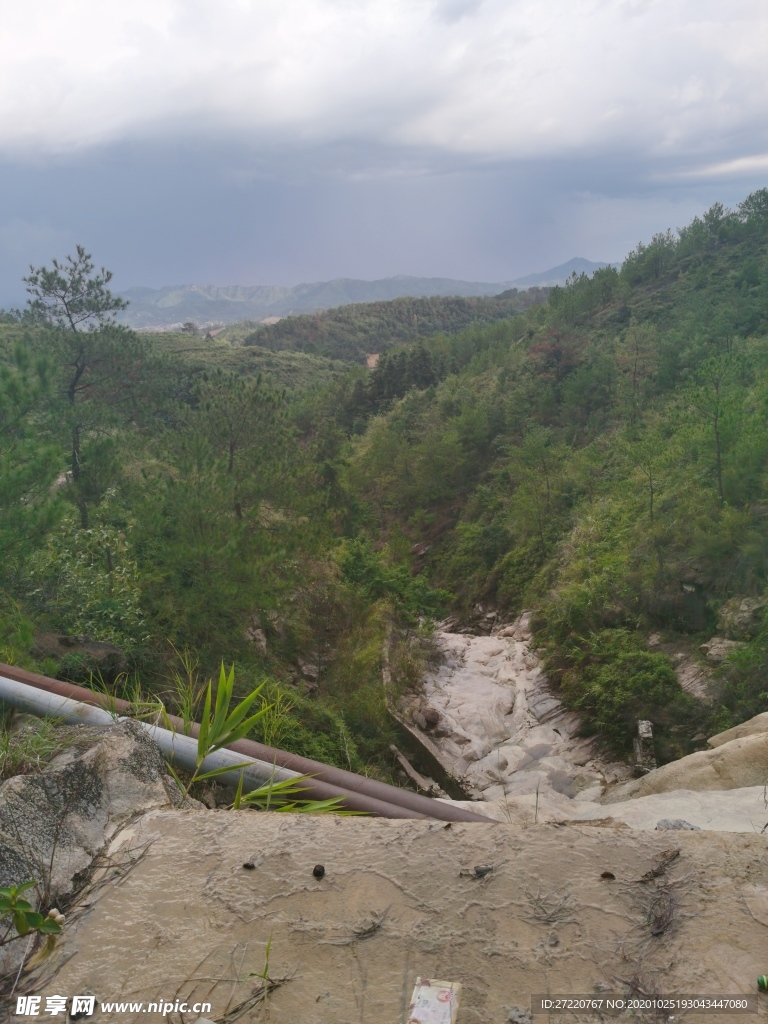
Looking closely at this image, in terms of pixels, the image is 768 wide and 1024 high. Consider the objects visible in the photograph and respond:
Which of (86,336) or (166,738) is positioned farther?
(86,336)

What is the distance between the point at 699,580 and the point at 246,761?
1139 centimetres

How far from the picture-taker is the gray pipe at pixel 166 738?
104 inches

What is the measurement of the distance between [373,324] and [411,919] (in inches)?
3734

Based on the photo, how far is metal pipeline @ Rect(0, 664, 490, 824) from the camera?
241cm

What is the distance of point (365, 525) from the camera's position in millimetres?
23797

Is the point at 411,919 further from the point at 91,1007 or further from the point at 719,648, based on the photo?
the point at 719,648

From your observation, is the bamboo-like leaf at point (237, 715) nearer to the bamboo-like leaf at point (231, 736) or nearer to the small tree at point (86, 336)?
the bamboo-like leaf at point (231, 736)

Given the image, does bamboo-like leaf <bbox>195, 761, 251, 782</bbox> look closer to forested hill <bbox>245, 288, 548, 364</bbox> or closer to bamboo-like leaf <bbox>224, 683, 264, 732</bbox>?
bamboo-like leaf <bbox>224, 683, 264, 732</bbox>

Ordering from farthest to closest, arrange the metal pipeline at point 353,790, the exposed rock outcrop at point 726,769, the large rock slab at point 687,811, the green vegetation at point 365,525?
the green vegetation at point 365,525, the exposed rock outcrop at point 726,769, the large rock slab at point 687,811, the metal pipeline at point 353,790

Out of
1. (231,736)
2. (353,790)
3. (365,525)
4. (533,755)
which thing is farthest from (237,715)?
(365,525)

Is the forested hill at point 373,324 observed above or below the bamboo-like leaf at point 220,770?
above

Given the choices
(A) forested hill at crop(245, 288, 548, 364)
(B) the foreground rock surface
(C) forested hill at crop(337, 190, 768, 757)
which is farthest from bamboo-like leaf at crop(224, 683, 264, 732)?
(A) forested hill at crop(245, 288, 548, 364)

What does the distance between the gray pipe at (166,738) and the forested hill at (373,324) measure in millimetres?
79677

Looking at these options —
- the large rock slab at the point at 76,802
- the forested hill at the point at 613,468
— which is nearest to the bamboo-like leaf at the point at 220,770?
the large rock slab at the point at 76,802
